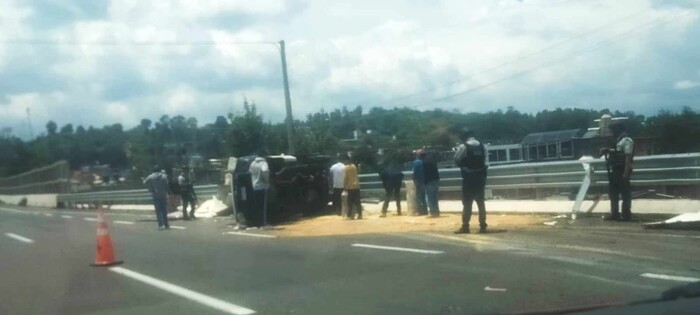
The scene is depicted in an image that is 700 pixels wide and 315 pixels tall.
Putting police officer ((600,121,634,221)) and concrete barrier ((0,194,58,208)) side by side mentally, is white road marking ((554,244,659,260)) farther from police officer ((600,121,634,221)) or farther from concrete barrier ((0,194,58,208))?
concrete barrier ((0,194,58,208))

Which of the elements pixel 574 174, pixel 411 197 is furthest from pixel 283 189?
pixel 574 174

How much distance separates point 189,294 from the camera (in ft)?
33.9

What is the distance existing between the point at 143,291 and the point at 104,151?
11.5 meters

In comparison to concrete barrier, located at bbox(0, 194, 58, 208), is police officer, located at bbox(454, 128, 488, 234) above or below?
above

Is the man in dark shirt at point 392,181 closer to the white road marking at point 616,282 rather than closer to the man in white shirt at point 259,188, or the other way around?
the man in white shirt at point 259,188

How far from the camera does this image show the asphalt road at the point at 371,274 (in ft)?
29.5

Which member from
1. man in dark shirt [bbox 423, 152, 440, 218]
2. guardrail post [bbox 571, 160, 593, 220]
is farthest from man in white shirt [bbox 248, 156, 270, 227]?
guardrail post [bbox 571, 160, 593, 220]

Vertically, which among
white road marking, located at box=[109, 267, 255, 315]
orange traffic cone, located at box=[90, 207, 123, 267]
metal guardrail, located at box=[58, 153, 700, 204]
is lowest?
white road marking, located at box=[109, 267, 255, 315]

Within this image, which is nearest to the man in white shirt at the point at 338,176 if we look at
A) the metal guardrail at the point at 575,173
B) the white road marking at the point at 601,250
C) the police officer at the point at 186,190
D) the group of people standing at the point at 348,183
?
the group of people standing at the point at 348,183

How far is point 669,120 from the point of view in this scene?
630 inches

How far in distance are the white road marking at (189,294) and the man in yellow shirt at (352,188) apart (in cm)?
870

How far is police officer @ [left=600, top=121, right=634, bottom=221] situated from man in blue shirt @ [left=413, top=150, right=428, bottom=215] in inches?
205

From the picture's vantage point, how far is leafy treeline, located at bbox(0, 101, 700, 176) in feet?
55.8

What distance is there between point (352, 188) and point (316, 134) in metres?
17.3
